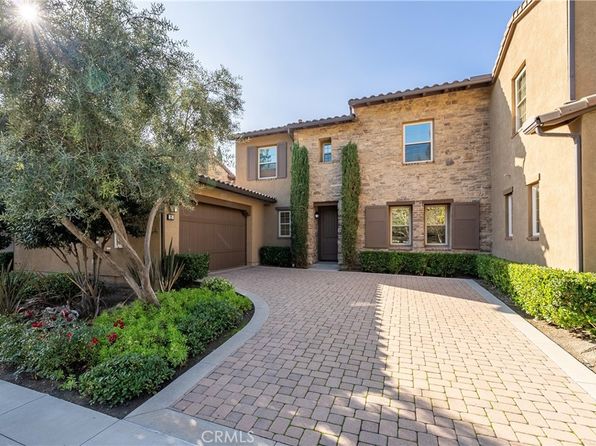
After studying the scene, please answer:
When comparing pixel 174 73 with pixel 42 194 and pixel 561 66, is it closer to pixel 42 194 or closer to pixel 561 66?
pixel 42 194

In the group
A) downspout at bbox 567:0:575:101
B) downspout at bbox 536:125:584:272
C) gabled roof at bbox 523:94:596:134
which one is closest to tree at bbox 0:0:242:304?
gabled roof at bbox 523:94:596:134

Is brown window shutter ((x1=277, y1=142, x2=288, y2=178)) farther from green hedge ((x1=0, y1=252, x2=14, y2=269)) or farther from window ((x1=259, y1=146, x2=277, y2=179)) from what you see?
green hedge ((x1=0, y1=252, x2=14, y2=269))

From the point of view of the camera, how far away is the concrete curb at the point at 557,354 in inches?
124

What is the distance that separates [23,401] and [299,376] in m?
2.85

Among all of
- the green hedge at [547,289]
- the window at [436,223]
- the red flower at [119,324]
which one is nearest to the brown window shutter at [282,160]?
the window at [436,223]

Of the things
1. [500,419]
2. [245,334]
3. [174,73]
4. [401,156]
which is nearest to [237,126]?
[174,73]

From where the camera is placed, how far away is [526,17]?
7129mm

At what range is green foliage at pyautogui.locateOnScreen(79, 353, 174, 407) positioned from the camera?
2832 millimetres

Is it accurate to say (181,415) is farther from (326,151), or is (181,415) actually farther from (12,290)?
(326,151)

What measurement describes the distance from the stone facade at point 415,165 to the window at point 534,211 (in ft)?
12.0

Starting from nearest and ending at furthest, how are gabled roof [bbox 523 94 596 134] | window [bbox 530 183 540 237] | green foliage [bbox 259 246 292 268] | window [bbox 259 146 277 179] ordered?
gabled roof [bbox 523 94 596 134], window [bbox 530 183 540 237], green foliage [bbox 259 246 292 268], window [bbox 259 146 277 179]

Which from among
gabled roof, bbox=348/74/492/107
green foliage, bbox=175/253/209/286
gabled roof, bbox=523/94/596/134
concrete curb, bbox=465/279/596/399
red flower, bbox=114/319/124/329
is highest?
gabled roof, bbox=348/74/492/107

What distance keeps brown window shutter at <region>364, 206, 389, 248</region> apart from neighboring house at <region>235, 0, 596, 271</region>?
41 millimetres

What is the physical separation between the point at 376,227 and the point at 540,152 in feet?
19.6
